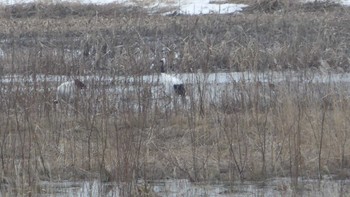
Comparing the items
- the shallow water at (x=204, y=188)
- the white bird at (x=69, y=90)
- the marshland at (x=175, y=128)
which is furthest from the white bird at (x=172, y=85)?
the shallow water at (x=204, y=188)

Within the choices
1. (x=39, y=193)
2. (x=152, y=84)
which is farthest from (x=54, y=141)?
(x=152, y=84)

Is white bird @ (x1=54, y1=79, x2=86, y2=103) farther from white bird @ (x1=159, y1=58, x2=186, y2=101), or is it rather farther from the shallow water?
the shallow water

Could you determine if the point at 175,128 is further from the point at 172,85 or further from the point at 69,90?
the point at 172,85

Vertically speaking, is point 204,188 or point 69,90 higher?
point 69,90

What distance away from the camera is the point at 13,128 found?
7.06 m

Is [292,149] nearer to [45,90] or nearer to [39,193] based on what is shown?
[39,193]

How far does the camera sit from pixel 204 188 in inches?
236

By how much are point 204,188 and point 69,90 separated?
340cm

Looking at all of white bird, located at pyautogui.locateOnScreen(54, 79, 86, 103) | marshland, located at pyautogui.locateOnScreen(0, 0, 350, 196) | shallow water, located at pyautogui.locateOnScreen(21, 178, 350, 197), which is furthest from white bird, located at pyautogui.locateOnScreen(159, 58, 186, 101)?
shallow water, located at pyautogui.locateOnScreen(21, 178, 350, 197)

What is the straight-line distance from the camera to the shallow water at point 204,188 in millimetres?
5734

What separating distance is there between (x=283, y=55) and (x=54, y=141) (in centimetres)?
614

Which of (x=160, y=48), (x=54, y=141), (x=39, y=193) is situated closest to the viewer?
(x=39, y=193)

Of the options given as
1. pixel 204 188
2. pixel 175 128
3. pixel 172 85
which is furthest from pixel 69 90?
pixel 204 188

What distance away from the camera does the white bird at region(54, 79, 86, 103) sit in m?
8.58
